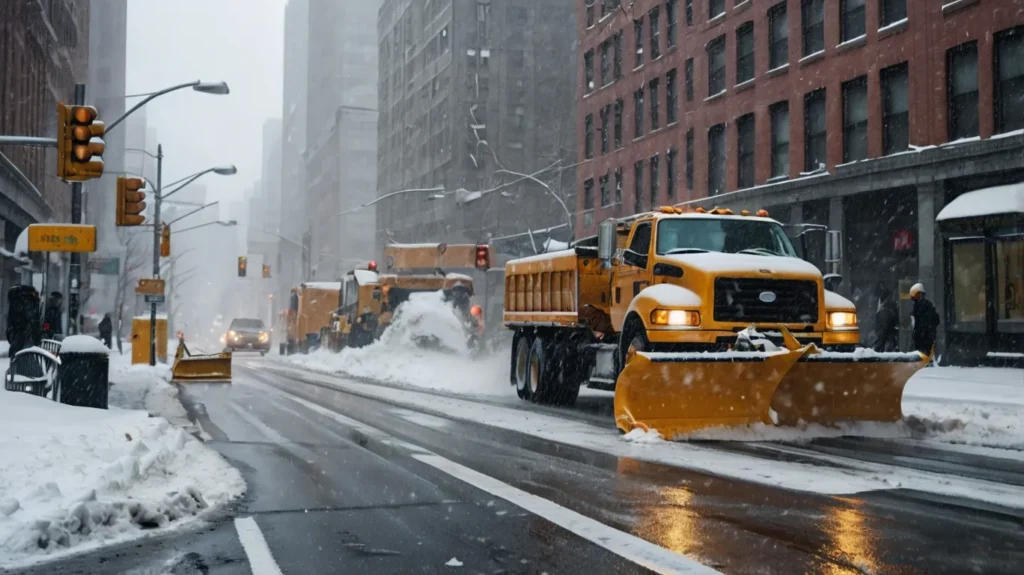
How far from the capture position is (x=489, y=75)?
265 ft

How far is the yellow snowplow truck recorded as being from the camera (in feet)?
40.5

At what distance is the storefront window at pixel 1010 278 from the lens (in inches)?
1042

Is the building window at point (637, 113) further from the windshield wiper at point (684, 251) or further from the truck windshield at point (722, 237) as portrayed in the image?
the windshield wiper at point (684, 251)

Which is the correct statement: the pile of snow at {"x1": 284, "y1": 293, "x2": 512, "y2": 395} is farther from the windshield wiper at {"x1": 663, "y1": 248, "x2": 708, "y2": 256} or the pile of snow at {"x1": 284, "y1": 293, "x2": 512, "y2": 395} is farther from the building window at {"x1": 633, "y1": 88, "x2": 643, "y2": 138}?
the building window at {"x1": 633, "y1": 88, "x2": 643, "y2": 138}

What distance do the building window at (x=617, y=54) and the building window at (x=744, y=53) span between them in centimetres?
1002

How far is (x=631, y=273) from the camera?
1528 cm

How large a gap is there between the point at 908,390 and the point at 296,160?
18045cm

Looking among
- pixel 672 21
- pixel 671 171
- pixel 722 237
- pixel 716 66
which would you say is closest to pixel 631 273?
pixel 722 237

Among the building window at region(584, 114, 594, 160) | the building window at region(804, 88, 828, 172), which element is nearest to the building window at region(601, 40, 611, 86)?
the building window at region(584, 114, 594, 160)

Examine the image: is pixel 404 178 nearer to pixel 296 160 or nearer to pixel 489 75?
pixel 489 75

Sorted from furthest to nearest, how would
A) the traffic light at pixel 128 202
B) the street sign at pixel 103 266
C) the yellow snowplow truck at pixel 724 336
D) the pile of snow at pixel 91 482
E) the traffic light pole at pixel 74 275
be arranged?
the street sign at pixel 103 266 < the traffic light pole at pixel 74 275 < the traffic light at pixel 128 202 < the yellow snowplow truck at pixel 724 336 < the pile of snow at pixel 91 482

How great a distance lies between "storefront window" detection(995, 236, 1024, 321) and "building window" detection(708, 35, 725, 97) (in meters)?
14.7

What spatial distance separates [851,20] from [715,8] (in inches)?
328

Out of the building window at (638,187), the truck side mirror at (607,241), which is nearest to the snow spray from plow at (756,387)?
the truck side mirror at (607,241)
